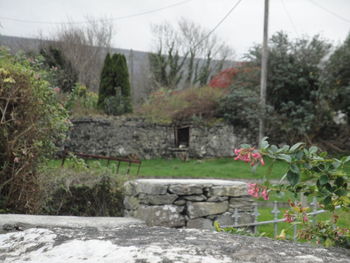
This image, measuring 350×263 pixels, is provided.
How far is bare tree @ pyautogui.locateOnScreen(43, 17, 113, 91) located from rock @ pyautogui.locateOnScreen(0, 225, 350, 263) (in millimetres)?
19641

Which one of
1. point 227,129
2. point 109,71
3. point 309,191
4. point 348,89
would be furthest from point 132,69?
point 309,191

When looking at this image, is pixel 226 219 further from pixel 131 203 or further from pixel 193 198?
pixel 131 203

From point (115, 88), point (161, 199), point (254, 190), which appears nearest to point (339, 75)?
point (115, 88)

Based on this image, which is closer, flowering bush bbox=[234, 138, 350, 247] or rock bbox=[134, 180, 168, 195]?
flowering bush bbox=[234, 138, 350, 247]

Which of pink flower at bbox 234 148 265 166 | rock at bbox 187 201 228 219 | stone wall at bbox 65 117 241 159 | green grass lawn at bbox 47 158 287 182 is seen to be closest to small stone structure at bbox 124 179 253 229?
rock at bbox 187 201 228 219

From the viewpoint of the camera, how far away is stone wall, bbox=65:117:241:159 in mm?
13398

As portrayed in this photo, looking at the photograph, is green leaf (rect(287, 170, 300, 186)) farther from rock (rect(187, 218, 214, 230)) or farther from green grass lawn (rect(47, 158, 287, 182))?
green grass lawn (rect(47, 158, 287, 182))

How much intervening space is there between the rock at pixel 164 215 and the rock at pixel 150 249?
272 centimetres

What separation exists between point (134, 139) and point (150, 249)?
41.7 feet

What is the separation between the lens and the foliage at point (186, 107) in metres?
13.7

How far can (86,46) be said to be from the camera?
70.5 feet

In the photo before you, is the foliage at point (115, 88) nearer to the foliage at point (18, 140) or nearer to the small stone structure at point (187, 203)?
the small stone structure at point (187, 203)

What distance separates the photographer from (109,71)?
577 inches

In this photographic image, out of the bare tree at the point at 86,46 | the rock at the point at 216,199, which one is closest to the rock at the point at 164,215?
the rock at the point at 216,199
